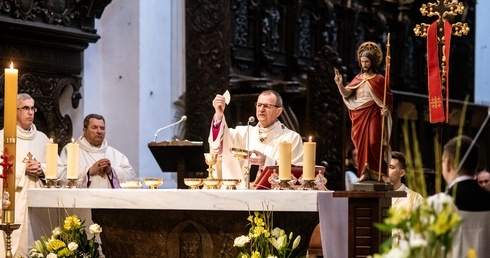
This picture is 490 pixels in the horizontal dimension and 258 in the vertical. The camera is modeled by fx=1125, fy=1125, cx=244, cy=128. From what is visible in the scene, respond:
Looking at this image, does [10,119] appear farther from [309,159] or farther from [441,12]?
[441,12]

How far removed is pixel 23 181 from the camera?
888 centimetres

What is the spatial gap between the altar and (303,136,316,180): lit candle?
220 millimetres

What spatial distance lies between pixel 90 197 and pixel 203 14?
225 inches

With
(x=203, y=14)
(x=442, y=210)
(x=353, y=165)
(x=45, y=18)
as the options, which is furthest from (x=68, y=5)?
(x=442, y=210)

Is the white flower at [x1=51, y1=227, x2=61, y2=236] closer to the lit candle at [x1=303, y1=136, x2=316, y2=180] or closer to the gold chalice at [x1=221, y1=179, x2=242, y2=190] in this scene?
the gold chalice at [x1=221, y1=179, x2=242, y2=190]

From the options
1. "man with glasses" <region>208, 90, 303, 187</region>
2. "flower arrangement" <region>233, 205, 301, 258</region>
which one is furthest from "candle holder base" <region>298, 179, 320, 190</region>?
"man with glasses" <region>208, 90, 303, 187</region>

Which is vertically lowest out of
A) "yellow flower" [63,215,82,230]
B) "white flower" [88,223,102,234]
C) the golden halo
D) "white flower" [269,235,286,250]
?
"white flower" [269,235,286,250]

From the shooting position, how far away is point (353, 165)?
45.1ft

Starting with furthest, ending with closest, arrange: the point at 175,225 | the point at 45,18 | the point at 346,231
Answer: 1. the point at 45,18
2. the point at 175,225
3. the point at 346,231

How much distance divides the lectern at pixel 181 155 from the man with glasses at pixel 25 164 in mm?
927

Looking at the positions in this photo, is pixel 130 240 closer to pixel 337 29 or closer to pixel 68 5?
pixel 68 5

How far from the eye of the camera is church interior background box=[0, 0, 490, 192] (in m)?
11.2

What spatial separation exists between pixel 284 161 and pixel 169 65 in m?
6.43

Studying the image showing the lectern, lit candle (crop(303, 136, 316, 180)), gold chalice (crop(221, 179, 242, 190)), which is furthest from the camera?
the lectern
